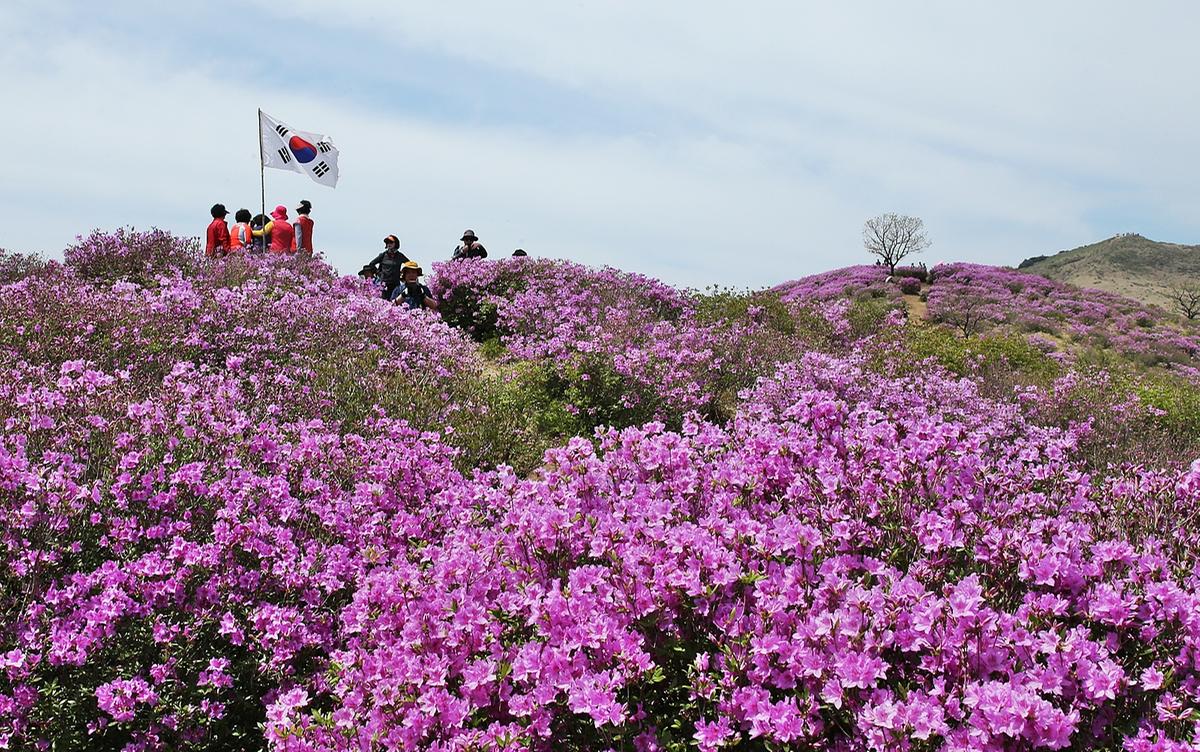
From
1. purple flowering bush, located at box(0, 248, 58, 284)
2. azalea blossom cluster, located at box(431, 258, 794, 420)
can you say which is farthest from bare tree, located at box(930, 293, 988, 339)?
purple flowering bush, located at box(0, 248, 58, 284)

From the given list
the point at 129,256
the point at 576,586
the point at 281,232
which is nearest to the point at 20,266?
the point at 129,256

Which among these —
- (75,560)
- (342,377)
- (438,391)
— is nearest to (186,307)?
(342,377)

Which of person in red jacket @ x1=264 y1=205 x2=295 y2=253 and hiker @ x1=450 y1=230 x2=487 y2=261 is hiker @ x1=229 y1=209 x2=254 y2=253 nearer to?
person in red jacket @ x1=264 y1=205 x2=295 y2=253

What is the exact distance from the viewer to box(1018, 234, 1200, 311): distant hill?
175ft

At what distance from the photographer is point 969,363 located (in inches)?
441

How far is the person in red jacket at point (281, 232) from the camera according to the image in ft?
52.1

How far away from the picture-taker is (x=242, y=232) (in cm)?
1656

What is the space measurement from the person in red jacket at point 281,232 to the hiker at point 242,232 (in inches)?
23.9

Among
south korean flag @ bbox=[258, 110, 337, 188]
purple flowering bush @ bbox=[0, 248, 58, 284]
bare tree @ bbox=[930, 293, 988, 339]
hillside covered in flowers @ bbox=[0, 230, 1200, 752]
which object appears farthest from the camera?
bare tree @ bbox=[930, 293, 988, 339]

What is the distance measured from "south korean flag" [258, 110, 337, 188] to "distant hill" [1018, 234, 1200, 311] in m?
47.8

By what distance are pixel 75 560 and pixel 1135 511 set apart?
201 inches

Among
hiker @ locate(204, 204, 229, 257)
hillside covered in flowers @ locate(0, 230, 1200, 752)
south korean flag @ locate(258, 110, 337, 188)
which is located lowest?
hillside covered in flowers @ locate(0, 230, 1200, 752)

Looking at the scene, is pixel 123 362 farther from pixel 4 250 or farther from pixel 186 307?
pixel 4 250

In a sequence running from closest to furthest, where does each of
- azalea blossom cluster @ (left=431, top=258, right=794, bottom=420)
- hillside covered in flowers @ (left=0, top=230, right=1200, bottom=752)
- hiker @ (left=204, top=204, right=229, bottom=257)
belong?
hillside covered in flowers @ (left=0, top=230, right=1200, bottom=752) → azalea blossom cluster @ (left=431, top=258, right=794, bottom=420) → hiker @ (left=204, top=204, right=229, bottom=257)
